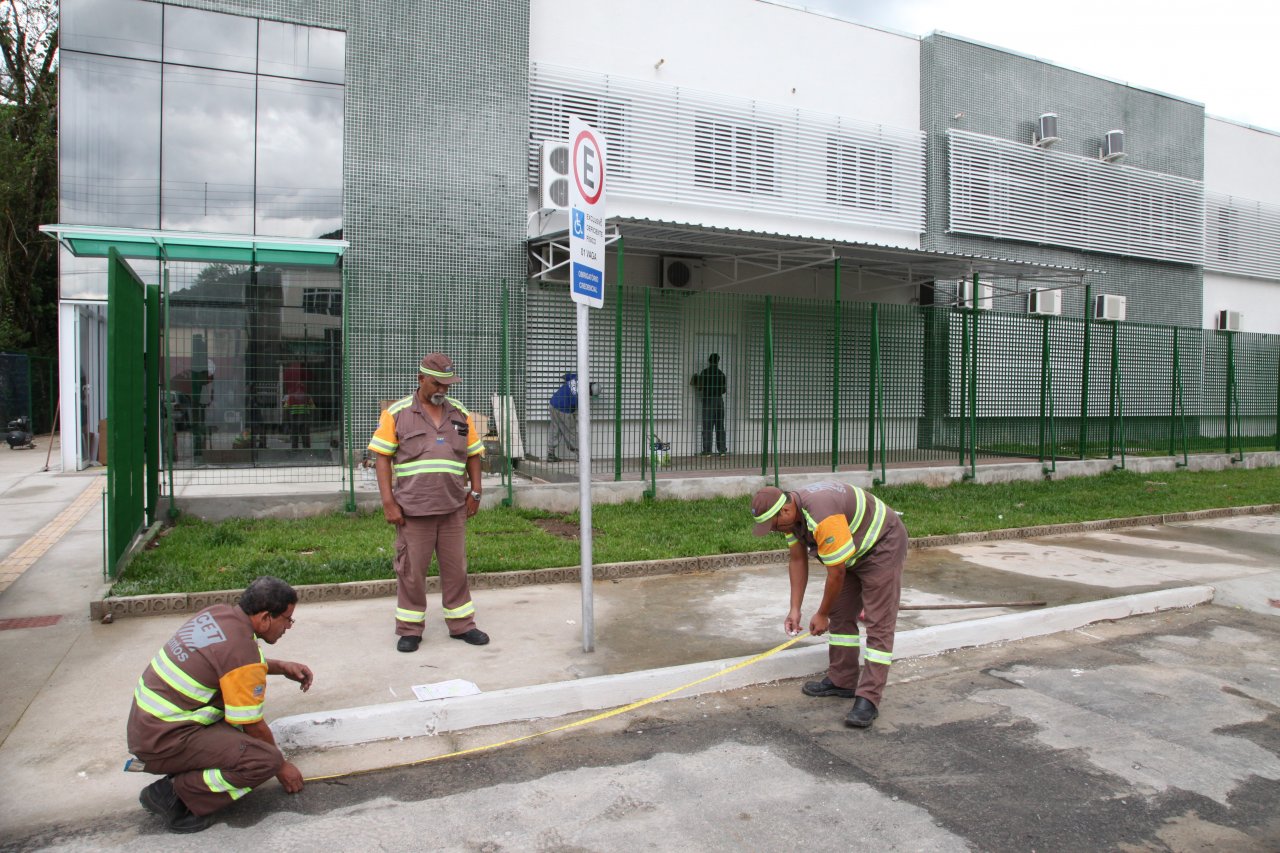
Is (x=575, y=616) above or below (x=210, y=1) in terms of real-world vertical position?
below

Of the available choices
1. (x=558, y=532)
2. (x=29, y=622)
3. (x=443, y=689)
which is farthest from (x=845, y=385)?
(x=29, y=622)

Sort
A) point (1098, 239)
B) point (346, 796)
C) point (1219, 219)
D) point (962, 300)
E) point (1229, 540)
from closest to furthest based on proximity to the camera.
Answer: point (346, 796) → point (1229, 540) → point (962, 300) → point (1098, 239) → point (1219, 219)

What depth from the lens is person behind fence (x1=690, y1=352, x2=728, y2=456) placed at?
12.1 m

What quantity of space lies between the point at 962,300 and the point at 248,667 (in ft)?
57.1

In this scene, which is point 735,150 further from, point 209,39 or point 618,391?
point 209,39

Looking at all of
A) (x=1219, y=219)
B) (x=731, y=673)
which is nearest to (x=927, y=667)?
(x=731, y=673)

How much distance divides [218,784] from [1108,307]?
831 inches

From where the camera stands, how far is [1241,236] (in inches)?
934

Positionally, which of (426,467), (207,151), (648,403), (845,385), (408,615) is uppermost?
(207,151)

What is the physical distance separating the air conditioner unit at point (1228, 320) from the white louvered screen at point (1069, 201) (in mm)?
1547

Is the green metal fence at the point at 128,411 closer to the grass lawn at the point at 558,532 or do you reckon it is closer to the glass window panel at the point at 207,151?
the grass lawn at the point at 558,532

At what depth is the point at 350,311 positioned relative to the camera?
32.7 ft

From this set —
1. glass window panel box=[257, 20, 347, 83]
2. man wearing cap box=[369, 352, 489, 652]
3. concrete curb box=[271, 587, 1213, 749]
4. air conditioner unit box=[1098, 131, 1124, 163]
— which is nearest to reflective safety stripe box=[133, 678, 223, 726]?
concrete curb box=[271, 587, 1213, 749]

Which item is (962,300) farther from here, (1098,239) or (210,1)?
(210,1)
